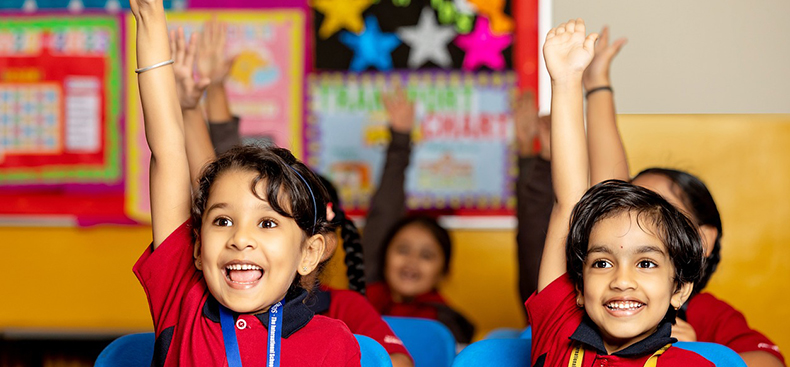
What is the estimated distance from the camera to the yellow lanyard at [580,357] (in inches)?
56.3

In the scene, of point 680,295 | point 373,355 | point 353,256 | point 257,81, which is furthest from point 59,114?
point 680,295

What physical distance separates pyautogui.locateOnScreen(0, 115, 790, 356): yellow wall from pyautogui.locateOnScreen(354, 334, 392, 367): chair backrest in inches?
73.5

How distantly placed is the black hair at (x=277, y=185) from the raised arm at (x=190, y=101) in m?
0.35

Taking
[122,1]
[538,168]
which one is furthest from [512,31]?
[122,1]

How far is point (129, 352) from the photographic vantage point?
5.37 ft

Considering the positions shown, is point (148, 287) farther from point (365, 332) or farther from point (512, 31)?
point (512, 31)

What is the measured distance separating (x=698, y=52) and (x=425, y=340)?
4.96 feet

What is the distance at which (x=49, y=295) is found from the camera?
3850 mm

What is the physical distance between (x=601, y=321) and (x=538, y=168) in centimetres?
105

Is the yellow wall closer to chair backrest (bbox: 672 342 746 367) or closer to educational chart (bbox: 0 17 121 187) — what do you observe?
educational chart (bbox: 0 17 121 187)

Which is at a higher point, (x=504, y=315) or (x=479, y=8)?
(x=479, y=8)

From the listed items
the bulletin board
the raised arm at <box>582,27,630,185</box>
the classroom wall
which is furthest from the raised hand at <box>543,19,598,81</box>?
the bulletin board

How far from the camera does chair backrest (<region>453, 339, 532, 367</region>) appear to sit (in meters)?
1.62

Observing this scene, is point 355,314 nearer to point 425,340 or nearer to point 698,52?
point 425,340
